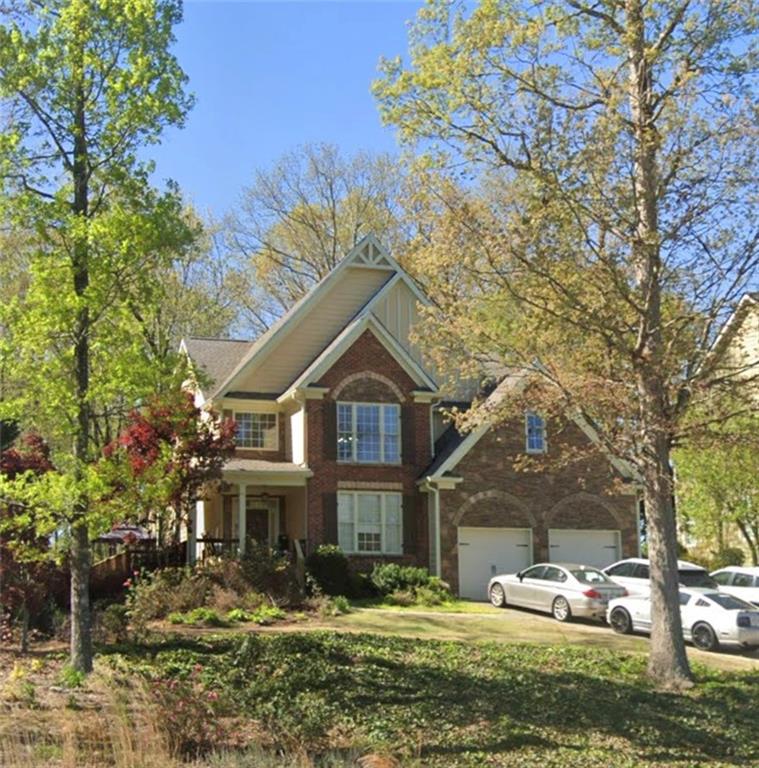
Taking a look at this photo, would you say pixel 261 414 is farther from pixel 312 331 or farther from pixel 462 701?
pixel 462 701

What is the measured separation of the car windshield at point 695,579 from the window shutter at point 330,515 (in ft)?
30.6

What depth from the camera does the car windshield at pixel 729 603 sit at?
19.4 m

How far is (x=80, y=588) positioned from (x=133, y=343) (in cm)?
333

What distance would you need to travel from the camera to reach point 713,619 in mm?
19406

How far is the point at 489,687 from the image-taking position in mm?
13422

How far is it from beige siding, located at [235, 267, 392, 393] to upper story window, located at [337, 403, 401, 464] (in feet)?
7.99

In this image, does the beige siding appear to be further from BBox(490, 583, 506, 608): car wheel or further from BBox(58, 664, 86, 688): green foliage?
BBox(58, 664, 86, 688): green foliage

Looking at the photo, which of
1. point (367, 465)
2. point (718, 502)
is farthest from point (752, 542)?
point (367, 465)

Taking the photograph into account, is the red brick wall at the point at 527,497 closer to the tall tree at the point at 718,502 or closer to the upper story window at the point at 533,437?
the upper story window at the point at 533,437

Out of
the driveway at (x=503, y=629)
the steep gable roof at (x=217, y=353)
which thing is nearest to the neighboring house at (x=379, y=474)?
the steep gable roof at (x=217, y=353)

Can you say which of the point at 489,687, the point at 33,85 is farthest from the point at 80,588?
the point at 33,85

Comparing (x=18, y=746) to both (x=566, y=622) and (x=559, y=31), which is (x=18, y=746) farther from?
(x=566, y=622)

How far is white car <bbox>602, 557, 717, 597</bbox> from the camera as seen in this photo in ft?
73.6

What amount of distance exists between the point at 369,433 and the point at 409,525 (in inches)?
113
